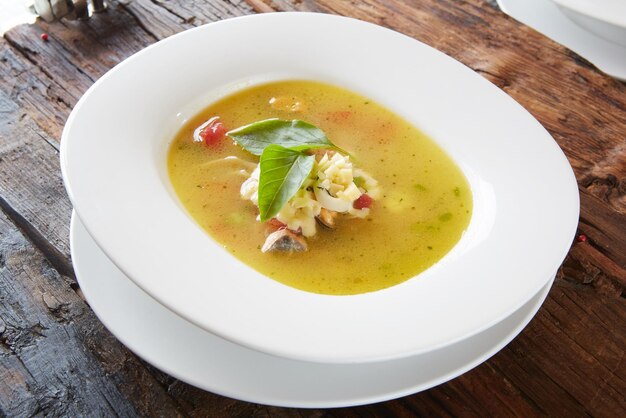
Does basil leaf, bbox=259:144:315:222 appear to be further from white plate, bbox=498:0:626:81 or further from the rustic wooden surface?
white plate, bbox=498:0:626:81

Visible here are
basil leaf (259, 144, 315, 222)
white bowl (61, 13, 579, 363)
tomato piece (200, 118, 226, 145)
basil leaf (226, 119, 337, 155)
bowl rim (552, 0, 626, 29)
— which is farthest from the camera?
bowl rim (552, 0, 626, 29)

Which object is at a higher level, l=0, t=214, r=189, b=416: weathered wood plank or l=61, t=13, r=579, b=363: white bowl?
l=61, t=13, r=579, b=363: white bowl

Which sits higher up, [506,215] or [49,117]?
[506,215]

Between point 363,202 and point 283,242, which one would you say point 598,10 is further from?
point 283,242

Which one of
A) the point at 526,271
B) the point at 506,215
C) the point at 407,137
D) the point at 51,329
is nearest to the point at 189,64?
the point at 407,137

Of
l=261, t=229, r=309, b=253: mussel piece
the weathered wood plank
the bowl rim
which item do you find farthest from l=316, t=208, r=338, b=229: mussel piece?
the bowl rim

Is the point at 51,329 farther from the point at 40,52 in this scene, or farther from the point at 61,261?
the point at 40,52

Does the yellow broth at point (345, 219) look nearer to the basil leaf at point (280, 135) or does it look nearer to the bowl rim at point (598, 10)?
the basil leaf at point (280, 135)

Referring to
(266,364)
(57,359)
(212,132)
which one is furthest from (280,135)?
(57,359)
